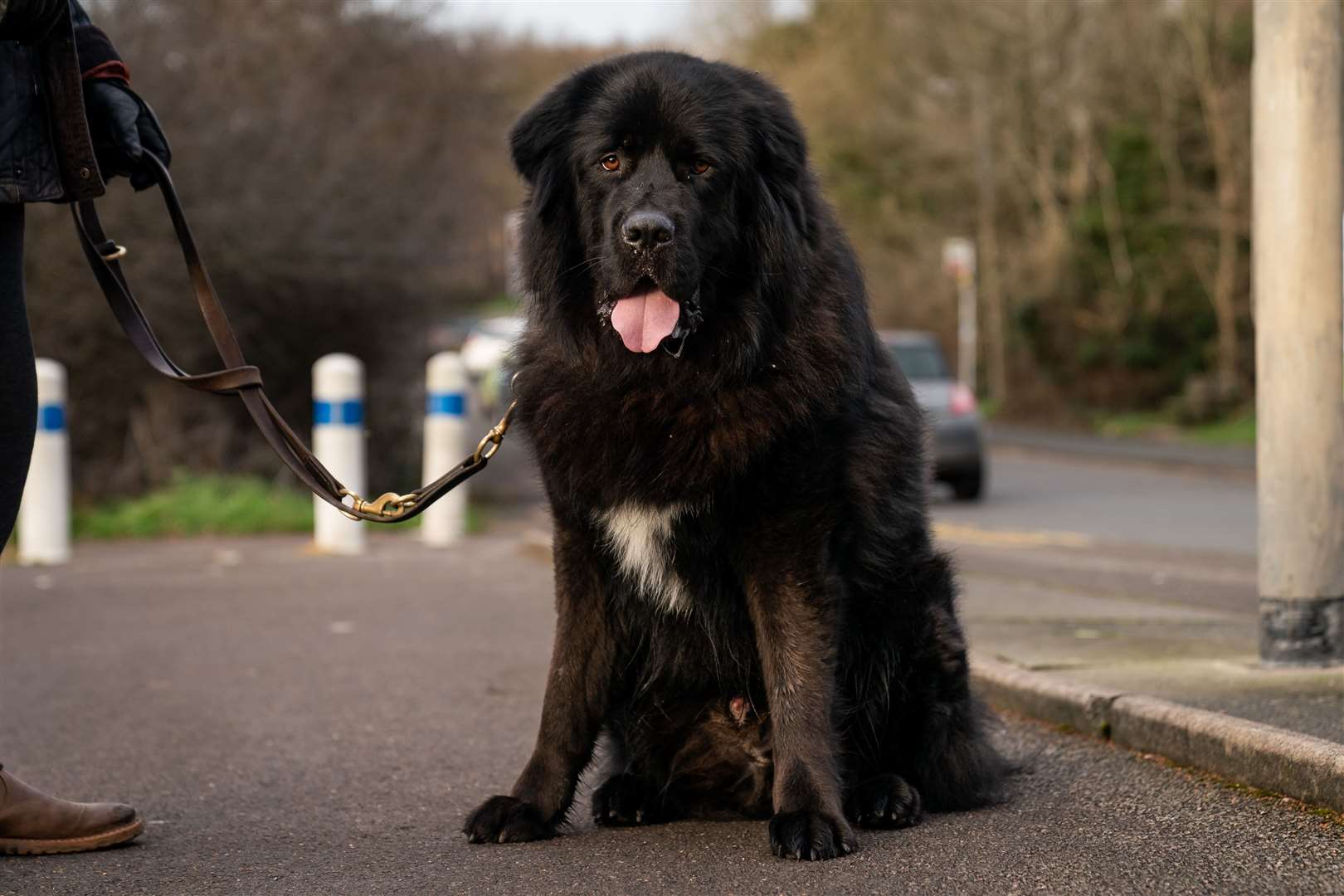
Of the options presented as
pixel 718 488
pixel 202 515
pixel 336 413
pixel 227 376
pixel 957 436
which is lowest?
pixel 202 515

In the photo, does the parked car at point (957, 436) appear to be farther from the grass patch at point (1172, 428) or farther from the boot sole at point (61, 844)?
the boot sole at point (61, 844)

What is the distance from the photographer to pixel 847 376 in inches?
143

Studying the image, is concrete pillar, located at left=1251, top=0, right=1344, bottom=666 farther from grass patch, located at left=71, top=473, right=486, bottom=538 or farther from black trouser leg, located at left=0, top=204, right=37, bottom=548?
grass patch, located at left=71, top=473, right=486, bottom=538

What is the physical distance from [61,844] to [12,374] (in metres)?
1.09

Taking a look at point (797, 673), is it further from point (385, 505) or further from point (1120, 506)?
point (1120, 506)

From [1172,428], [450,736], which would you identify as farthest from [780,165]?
[1172,428]

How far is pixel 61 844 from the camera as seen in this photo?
3.66 metres

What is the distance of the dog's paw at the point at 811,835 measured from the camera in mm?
3404

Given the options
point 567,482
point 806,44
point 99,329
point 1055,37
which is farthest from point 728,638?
point 806,44

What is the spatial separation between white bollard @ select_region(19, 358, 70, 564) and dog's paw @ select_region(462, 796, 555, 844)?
292 inches

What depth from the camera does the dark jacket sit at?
3.49m

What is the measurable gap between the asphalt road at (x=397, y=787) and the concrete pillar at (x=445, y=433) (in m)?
3.18

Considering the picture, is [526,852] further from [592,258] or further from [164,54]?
[164,54]

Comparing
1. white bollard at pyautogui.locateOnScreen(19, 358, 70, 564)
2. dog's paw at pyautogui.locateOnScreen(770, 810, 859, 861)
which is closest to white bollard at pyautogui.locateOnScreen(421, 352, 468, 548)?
white bollard at pyautogui.locateOnScreen(19, 358, 70, 564)
